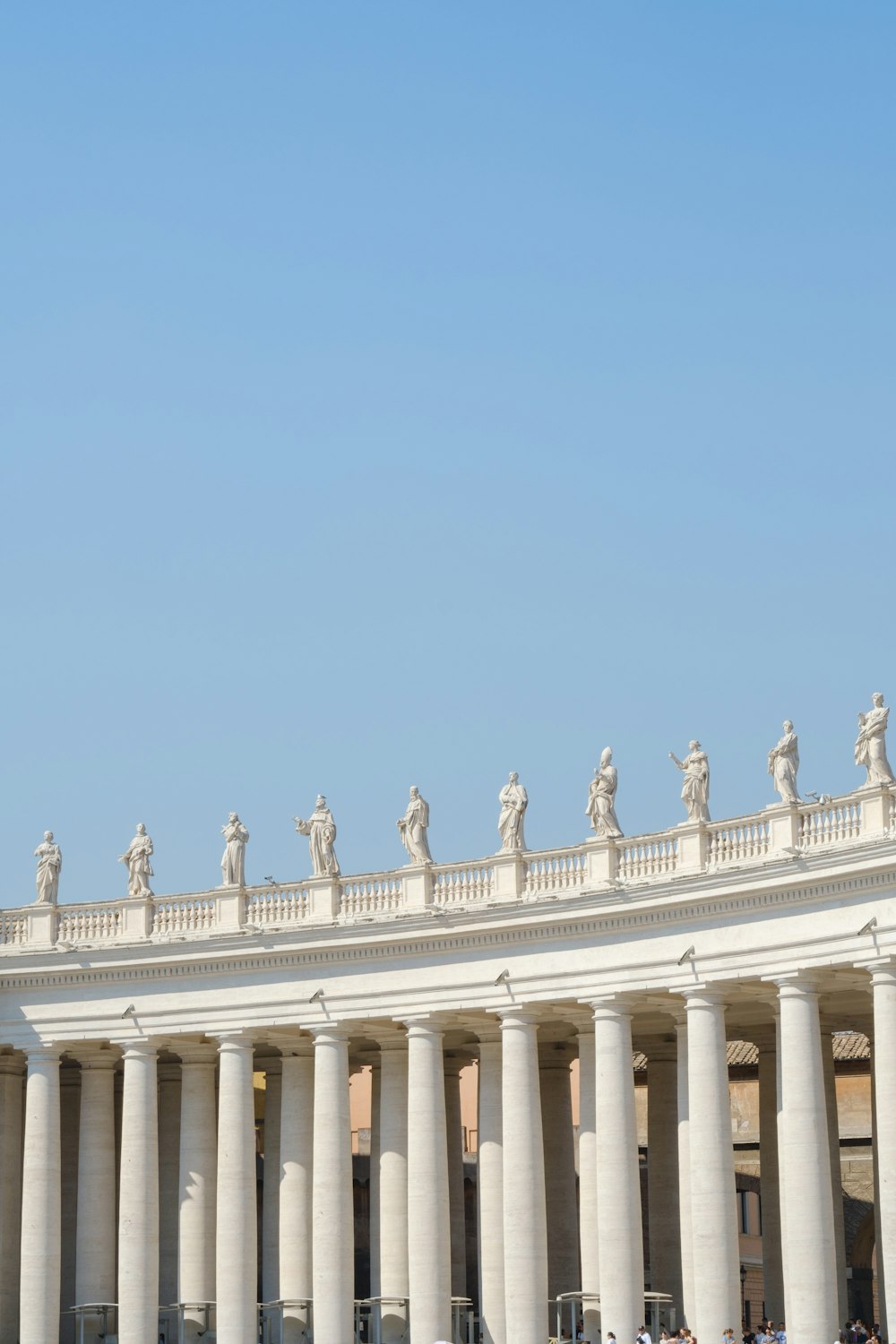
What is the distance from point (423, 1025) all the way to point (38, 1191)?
20.3 metres

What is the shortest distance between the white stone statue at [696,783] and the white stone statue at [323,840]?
1884 cm

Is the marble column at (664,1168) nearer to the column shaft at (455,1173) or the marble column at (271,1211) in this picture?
the column shaft at (455,1173)

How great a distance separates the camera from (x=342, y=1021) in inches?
4035

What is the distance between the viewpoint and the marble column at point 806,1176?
278 ft

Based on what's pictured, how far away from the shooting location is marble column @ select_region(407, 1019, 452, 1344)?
98.1 metres

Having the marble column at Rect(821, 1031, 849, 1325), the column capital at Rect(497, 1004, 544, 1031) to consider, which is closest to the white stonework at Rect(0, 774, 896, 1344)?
the column capital at Rect(497, 1004, 544, 1031)

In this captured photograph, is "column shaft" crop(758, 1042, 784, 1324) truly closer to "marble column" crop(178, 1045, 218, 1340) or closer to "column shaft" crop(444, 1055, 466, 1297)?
"column shaft" crop(444, 1055, 466, 1297)

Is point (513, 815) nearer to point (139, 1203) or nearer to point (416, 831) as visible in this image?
point (416, 831)

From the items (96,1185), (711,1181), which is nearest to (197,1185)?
(96,1185)

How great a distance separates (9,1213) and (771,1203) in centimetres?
3521

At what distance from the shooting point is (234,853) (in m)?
107

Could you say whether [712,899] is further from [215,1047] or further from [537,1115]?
[215,1047]

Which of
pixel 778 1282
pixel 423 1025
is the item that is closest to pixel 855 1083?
pixel 778 1282

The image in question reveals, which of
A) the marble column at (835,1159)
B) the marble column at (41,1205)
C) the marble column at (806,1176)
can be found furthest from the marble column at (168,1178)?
the marble column at (806,1176)
